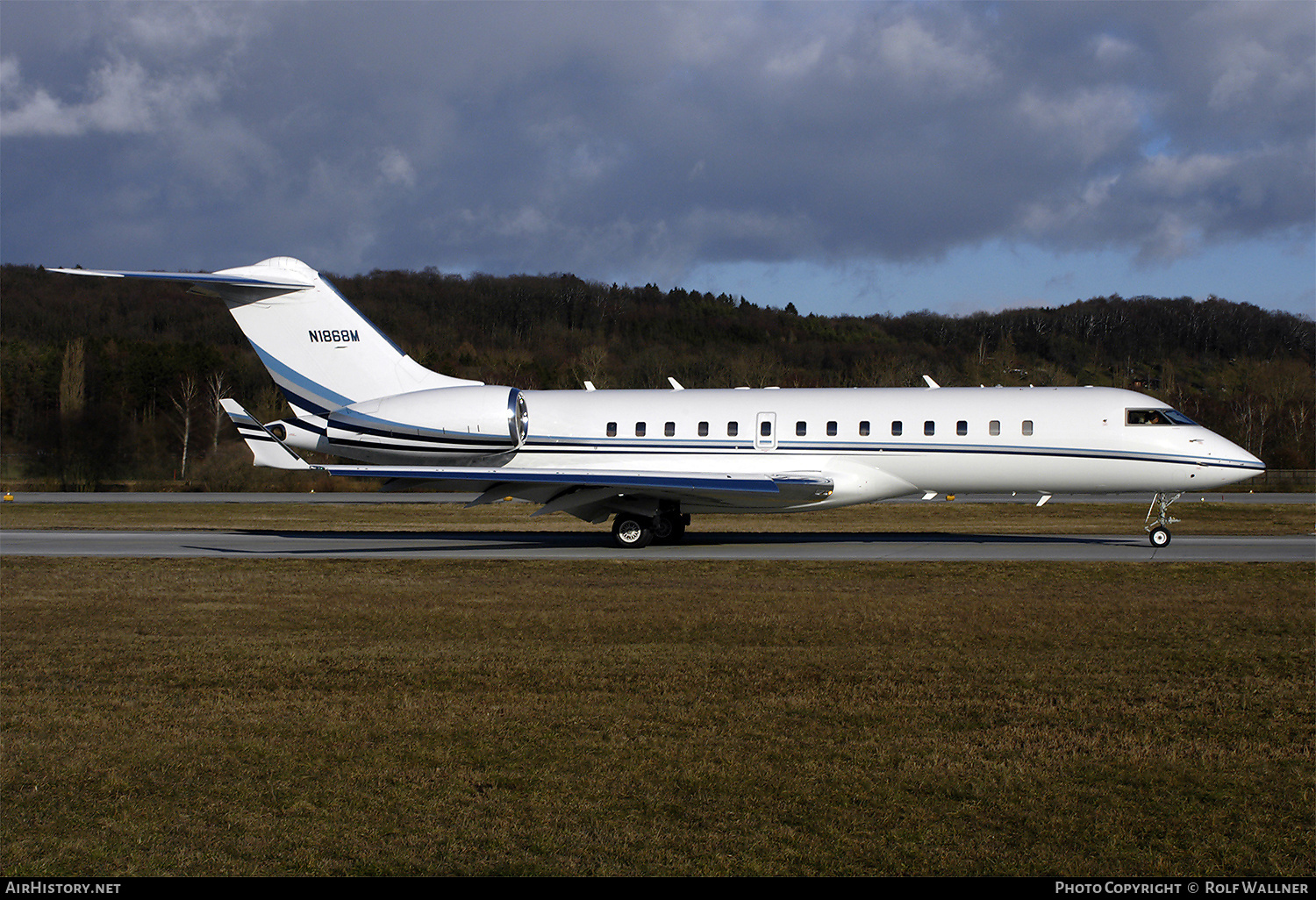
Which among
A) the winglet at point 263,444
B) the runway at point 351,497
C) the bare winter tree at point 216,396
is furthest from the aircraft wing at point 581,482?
the bare winter tree at point 216,396

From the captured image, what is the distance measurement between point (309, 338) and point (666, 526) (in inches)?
345

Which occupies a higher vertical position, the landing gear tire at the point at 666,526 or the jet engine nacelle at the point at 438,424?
the jet engine nacelle at the point at 438,424

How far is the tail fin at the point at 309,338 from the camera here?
Answer: 870 inches

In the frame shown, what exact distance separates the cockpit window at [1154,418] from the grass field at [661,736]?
729cm

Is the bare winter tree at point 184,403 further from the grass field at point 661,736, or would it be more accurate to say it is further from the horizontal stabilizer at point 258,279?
the grass field at point 661,736

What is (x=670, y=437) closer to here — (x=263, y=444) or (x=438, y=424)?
(x=438, y=424)

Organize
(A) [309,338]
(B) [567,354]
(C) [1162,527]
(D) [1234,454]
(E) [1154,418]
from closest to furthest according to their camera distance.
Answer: (D) [1234,454], (E) [1154,418], (C) [1162,527], (A) [309,338], (B) [567,354]

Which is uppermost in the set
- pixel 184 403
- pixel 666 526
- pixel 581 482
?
pixel 184 403

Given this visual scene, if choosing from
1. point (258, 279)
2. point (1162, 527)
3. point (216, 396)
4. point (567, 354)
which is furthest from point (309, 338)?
point (567, 354)

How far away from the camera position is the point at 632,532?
21.3m

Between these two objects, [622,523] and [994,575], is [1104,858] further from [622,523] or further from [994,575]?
[622,523]

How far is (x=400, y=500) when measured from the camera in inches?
1657
